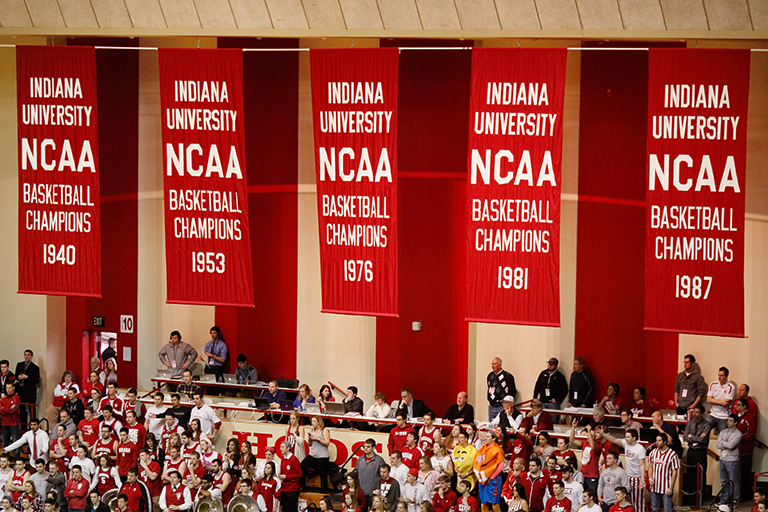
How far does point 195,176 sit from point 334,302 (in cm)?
317

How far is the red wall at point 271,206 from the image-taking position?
2342 cm

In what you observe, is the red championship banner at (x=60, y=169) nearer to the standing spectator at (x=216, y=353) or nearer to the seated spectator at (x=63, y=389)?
the seated spectator at (x=63, y=389)

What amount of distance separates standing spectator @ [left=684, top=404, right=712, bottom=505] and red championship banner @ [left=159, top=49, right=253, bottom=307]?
751 centimetres

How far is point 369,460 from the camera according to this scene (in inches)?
731

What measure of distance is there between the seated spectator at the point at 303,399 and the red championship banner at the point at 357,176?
3292 mm

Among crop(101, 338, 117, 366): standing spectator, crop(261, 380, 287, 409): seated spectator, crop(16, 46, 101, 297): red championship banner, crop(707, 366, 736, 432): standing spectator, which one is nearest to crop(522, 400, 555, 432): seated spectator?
crop(707, 366, 736, 432): standing spectator

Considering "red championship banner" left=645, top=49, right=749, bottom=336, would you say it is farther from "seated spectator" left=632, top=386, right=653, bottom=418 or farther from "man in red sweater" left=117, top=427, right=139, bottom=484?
"man in red sweater" left=117, top=427, right=139, bottom=484

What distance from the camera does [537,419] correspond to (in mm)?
19391

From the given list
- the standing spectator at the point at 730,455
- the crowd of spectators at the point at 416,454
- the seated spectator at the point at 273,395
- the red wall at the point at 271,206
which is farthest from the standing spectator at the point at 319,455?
the standing spectator at the point at 730,455

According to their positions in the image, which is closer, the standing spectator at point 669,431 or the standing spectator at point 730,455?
the standing spectator at point 669,431

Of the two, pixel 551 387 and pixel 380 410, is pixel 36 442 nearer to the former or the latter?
pixel 380 410

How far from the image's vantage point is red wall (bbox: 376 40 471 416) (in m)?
22.3

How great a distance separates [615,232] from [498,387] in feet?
12.0

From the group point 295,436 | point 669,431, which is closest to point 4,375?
point 295,436
